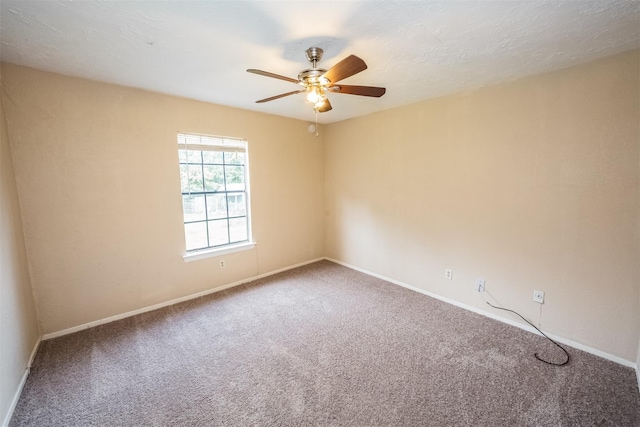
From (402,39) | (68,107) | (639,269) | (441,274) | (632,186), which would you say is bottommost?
(441,274)

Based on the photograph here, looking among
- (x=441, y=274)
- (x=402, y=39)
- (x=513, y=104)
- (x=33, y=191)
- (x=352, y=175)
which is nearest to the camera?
Result: (x=402, y=39)

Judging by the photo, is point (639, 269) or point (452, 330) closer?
point (639, 269)

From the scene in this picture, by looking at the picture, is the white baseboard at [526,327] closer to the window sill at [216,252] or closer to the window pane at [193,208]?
the window sill at [216,252]

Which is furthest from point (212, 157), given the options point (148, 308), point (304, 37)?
point (304, 37)

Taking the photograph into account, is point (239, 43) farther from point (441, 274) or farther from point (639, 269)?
point (639, 269)

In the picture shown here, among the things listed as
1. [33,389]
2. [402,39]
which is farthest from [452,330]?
[33,389]

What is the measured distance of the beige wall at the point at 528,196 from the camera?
203 centimetres

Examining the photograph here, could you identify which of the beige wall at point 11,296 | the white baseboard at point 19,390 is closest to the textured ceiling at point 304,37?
the beige wall at point 11,296

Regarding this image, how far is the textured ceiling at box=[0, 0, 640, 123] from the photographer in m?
1.44

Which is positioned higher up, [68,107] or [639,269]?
[68,107]

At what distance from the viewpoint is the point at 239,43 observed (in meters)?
1.79

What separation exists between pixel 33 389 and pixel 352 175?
3828 mm

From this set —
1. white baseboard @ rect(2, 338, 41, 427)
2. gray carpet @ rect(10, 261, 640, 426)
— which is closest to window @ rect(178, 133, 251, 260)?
gray carpet @ rect(10, 261, 640, 426)

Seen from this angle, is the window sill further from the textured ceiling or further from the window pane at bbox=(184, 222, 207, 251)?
the textured ceiling
